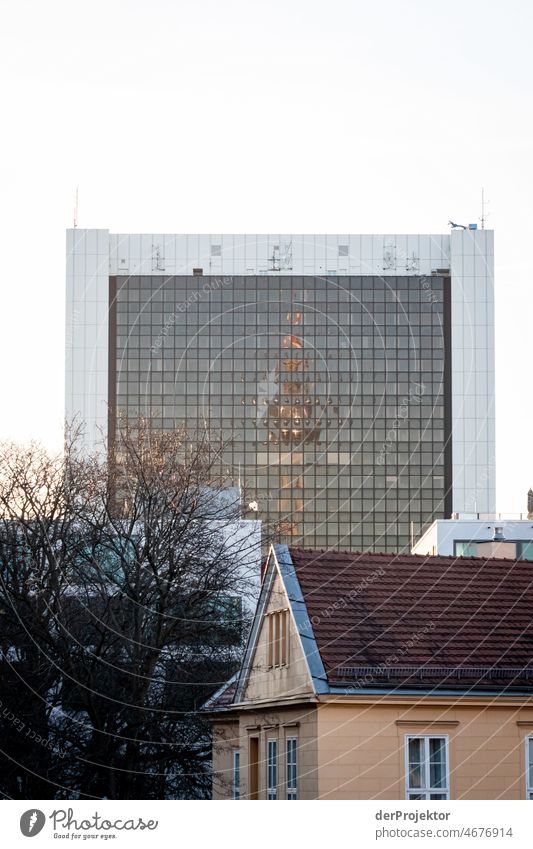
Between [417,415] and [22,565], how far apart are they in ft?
451

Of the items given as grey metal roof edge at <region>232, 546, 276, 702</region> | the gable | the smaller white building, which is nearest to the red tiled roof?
the gable

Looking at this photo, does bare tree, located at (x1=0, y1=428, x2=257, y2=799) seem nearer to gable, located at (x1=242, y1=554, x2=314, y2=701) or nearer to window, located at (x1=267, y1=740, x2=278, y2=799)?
gable, located at (x1=242, y1=554, x2=314, y2=701)

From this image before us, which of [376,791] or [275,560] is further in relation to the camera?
[275,560]

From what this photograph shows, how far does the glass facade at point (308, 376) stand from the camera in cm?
18412

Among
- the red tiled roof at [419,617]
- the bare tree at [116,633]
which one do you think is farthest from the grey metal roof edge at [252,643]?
the bare tree at [116,633]

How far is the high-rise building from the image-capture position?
184m

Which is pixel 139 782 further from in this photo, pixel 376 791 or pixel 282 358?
pixel 282 358

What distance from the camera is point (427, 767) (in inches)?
1380

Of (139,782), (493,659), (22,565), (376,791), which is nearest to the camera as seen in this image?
(376,791)

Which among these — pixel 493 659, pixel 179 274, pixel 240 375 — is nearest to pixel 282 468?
pixel 240 375

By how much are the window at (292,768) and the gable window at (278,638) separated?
6.10ft

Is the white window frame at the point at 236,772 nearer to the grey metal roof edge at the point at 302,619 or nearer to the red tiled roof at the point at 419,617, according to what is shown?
the grey metal roof edge at the point at 302,619

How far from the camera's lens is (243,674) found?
41.5m

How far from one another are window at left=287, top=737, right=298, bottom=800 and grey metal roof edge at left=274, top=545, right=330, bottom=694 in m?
2.11
